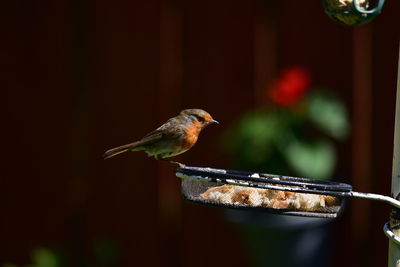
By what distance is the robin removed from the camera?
327 cm

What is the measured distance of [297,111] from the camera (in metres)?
3.77

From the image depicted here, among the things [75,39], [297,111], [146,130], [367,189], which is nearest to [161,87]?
[146,130]

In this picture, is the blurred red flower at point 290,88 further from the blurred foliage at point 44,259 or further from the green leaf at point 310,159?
the blurred foliage at point 44,259

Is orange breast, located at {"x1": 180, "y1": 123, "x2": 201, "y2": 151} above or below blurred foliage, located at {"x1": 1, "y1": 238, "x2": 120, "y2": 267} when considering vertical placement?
above

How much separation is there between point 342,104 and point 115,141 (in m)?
1.13

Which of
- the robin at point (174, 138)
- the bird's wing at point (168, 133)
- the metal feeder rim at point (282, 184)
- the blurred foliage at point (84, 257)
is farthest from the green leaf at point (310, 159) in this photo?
the metal feeder rim at point (282, 184)

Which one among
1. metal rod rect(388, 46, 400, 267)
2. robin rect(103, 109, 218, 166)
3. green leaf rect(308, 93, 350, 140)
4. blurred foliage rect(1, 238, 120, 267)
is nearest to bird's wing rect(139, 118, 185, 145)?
robin rect(103, 109, 218, 166)

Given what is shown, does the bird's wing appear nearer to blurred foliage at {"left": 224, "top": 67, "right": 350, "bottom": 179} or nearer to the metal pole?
blurred foliage at {"left": 224, "top": 67, "right": 350, "bottom": 179}

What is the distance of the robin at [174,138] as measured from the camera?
129 inches

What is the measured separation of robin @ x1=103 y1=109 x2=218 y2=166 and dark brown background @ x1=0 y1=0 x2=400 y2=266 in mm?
794

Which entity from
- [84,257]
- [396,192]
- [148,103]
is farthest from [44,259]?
[396,192]

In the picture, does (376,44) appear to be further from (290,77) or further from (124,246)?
(124,246)

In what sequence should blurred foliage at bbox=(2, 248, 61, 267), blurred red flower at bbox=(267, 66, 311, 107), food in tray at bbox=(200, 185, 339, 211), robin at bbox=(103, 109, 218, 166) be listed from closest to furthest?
food in tray at bbox=(200, 185, 339, 211) < robin at bbox=(103, 109, 218, 166) < blurred red flower at bbox=(267, 66, 311, 107) < blurred foliage at bbox=(2, 248, 61, 267)

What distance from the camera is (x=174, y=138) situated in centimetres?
327
